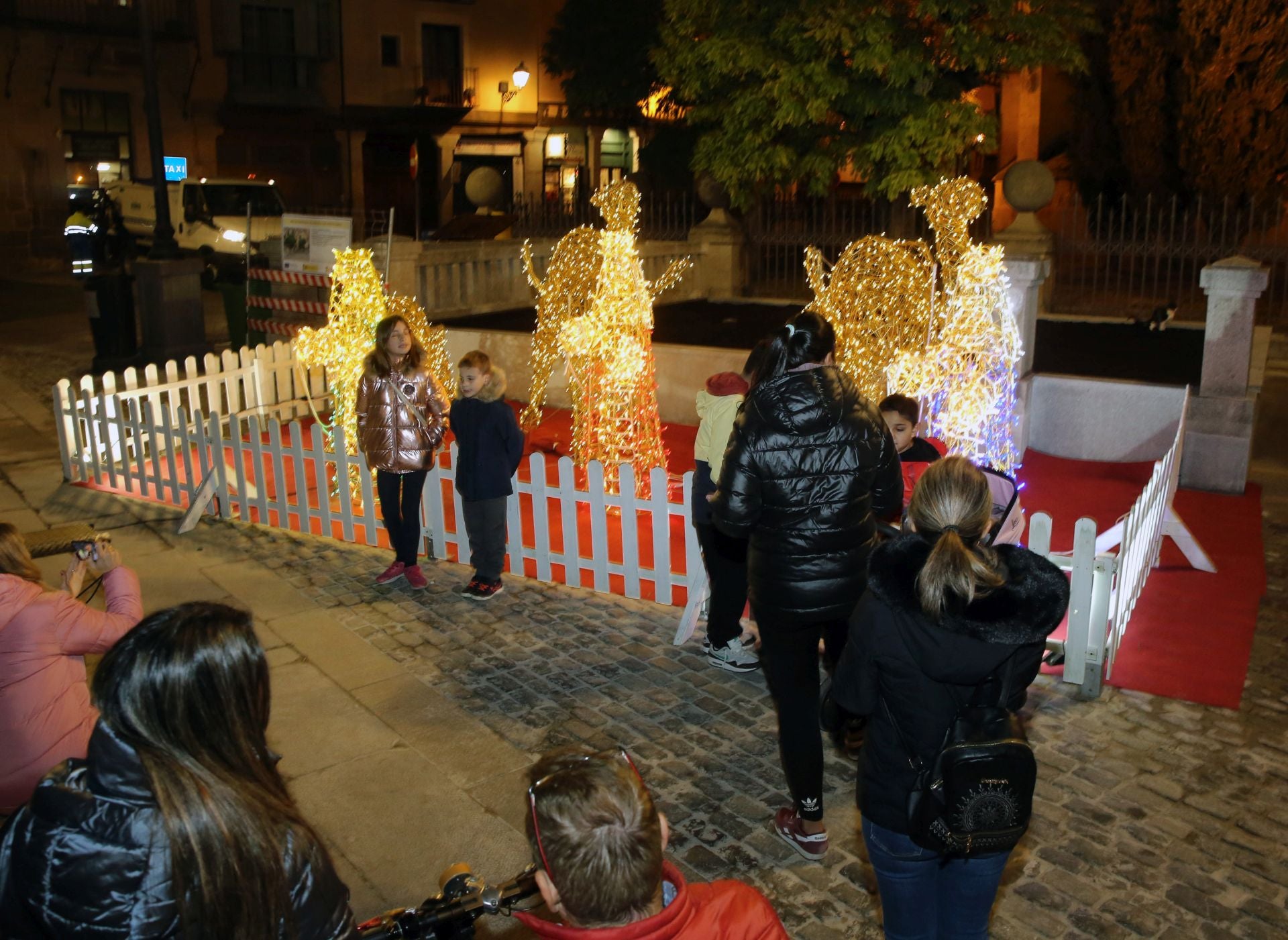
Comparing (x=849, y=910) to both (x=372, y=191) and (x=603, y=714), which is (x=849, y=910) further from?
(x=372, y=191)

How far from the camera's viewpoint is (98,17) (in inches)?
1113

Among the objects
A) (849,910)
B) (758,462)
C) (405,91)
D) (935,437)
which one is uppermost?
(405,91)

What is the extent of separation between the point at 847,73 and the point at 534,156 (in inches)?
883

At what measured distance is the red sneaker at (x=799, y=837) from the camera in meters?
3.95

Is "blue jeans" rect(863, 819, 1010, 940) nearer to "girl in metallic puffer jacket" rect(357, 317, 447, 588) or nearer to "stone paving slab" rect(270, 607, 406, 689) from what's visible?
"stone paving slab" rect(270, 607, 406, 689)

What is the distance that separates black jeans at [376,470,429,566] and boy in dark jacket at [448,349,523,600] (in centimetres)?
29

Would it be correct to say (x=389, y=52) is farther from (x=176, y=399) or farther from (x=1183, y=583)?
(x=1183, y=583)

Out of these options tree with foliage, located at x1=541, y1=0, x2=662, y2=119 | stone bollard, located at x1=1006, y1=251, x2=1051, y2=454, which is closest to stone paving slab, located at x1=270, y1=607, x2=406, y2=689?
stone bollard, located at x1=1006, y1=251, x2=1051, y2=454

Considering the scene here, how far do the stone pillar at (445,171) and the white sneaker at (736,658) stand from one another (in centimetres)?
3113

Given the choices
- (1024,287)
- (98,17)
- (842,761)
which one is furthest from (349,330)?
(98,17)

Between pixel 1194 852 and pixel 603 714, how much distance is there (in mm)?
2407

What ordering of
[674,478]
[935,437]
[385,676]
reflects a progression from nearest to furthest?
1. [385,676]
2. [935,437]
3. [674,478]

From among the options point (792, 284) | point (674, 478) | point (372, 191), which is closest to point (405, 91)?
point (372, 191)

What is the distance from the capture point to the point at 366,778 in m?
4.58
